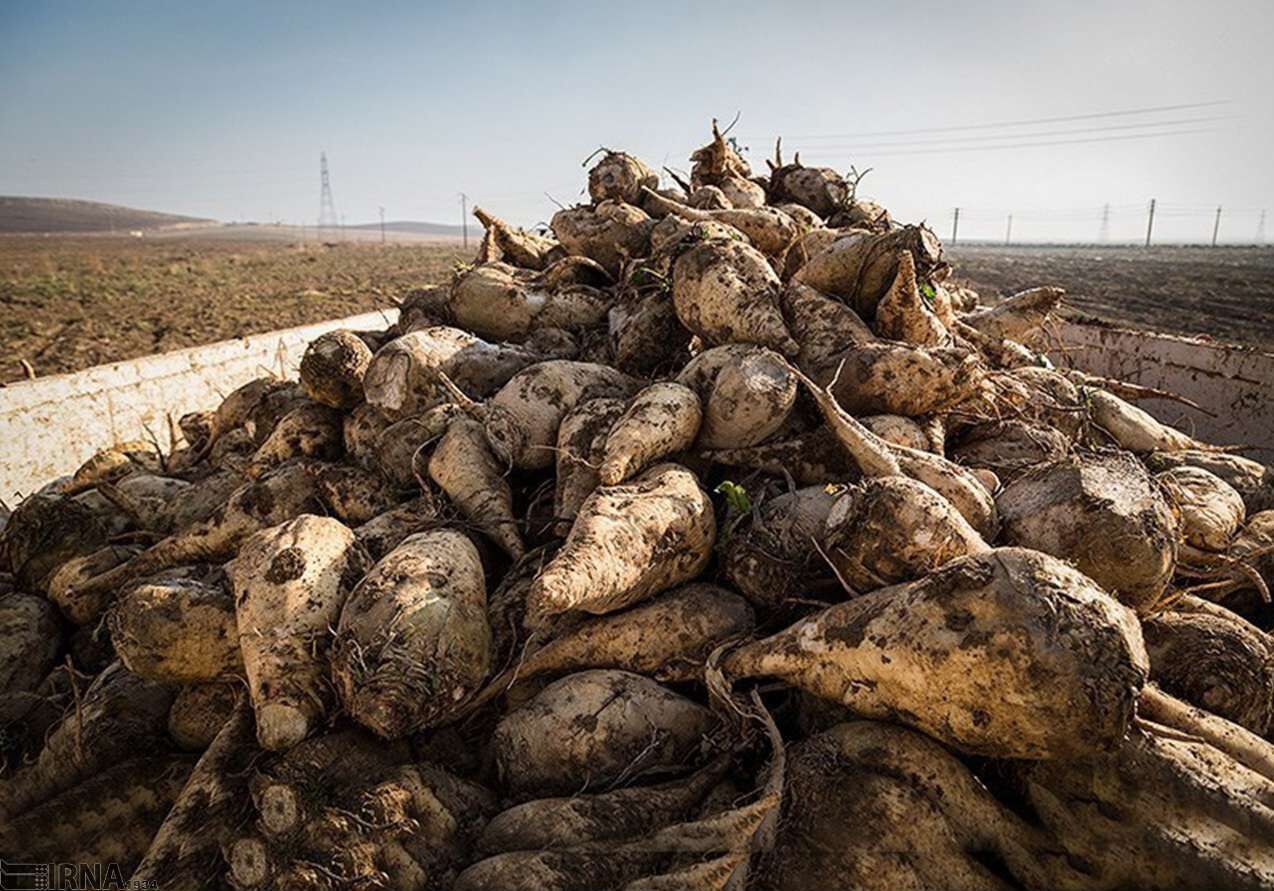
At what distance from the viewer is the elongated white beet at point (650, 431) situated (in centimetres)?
335

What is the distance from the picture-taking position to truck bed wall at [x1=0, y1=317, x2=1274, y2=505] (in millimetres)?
5391

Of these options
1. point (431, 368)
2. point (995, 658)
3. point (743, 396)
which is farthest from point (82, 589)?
point (995, 658)

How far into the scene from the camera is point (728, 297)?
417 centimetres

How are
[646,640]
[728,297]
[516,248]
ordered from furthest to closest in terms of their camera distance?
1. [516,248]
2. [728,297]
3. [646,640]

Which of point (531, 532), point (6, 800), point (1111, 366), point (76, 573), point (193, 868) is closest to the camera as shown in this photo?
point (193, 868)

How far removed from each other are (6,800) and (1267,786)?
5.04 meters

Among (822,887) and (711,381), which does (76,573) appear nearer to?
(711,381)

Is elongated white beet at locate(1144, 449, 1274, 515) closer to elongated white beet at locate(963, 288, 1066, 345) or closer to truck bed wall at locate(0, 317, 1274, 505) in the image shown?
truck bed wall at locate(0, 317, 1274, 505)

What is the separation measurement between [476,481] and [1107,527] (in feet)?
9.63

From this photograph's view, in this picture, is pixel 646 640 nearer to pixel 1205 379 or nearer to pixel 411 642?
pixel 411 642

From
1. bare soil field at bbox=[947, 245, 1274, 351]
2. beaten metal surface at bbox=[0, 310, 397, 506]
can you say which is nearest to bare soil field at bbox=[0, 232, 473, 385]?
beaten metal surface at bbox=[0, 310, 397, 506]

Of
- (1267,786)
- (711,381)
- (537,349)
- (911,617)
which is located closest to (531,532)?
(711,381)

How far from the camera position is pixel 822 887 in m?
2.16

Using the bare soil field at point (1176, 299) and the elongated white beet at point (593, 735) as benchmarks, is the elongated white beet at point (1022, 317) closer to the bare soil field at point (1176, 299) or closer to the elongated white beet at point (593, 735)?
the elongated white beet at point (593, 735)
